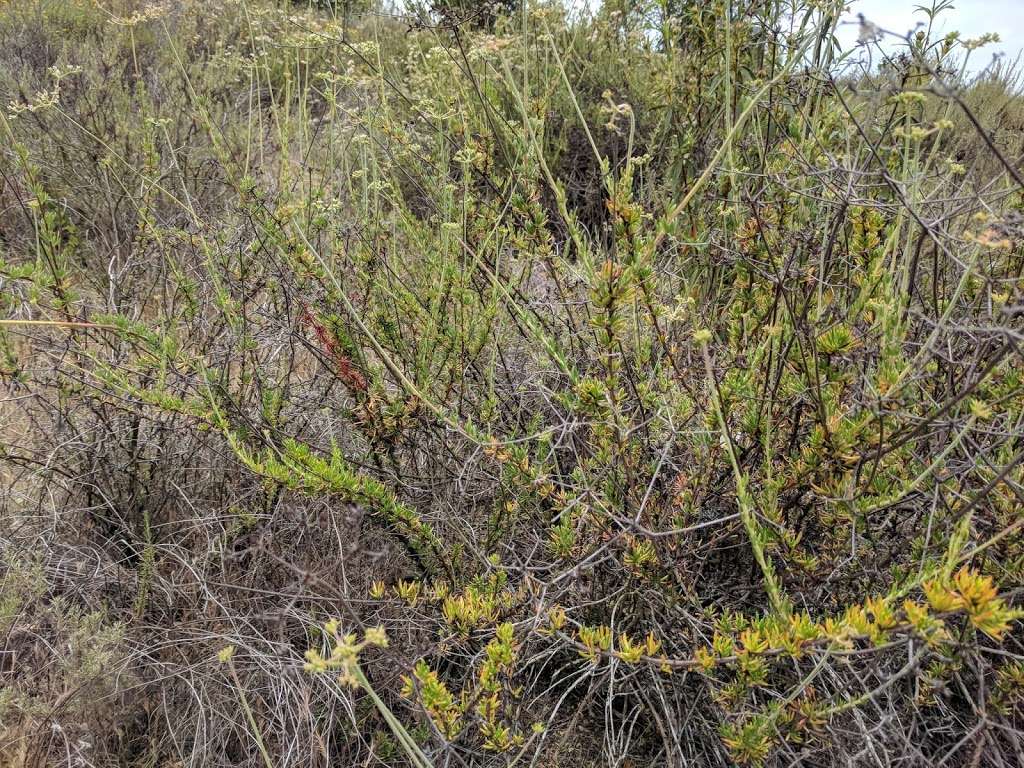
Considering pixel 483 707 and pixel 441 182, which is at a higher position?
pixel 441 182

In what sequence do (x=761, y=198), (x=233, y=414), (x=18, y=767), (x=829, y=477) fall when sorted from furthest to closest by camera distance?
(x=761, y=198) → (x=233, y=414) → (x=18, y=767) → (x=829, y=477)

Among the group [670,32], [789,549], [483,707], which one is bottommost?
[483,707]

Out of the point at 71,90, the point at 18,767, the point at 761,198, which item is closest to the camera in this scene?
the point at 18,767

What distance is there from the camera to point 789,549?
1.45 meters

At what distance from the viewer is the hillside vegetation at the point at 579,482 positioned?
4.31 feet

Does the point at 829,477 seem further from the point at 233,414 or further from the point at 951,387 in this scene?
the point at 233,414

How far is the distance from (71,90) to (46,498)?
102 inches

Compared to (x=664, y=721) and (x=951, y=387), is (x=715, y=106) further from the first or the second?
(x=664, y=721)

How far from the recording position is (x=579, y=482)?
5.26 ft

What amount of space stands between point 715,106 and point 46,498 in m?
2.19

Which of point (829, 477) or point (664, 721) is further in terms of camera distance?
point (664, 721)

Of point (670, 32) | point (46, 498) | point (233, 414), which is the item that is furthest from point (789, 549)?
point (46, 498)

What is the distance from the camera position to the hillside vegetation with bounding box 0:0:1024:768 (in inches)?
51.8

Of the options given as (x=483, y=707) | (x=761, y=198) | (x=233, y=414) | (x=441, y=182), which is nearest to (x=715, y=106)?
(x=761, y=198)
